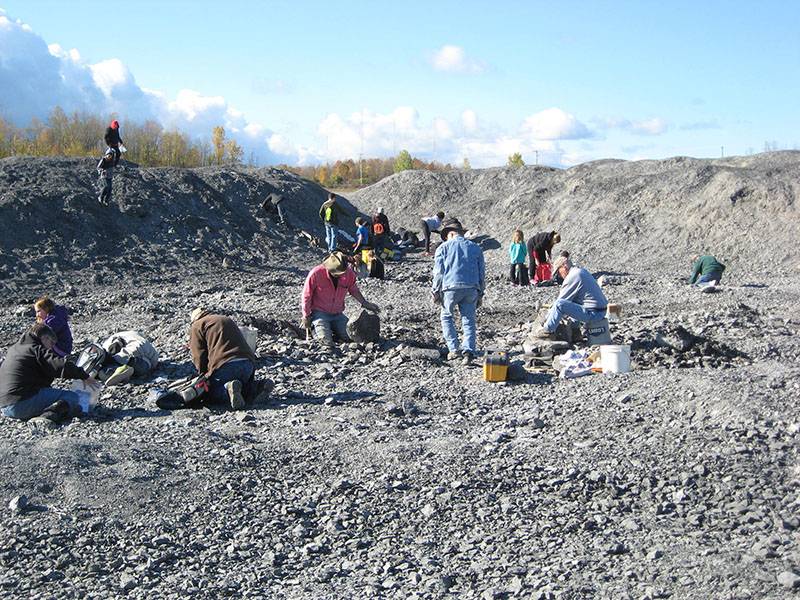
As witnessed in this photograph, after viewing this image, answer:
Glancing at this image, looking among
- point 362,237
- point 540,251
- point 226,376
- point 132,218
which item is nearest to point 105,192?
point 132,218

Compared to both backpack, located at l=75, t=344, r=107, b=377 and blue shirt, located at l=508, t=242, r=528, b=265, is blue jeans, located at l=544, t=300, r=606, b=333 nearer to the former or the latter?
backpack, located at l=75, t=344, r=107, b=377

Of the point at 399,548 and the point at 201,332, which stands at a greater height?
the point at 201,332

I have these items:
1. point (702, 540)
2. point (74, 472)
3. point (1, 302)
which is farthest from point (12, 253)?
point (702, 540)

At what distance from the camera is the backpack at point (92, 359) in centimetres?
988

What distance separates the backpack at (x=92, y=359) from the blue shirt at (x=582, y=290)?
5453 millimetres

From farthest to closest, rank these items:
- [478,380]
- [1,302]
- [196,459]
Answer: [1,302], [478,380], [196,459]

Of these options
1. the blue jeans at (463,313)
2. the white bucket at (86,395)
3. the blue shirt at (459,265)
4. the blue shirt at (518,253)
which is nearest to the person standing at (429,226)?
the blue shirt at (518,253)

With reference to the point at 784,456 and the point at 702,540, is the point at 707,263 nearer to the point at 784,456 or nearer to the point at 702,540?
the point at 784,456

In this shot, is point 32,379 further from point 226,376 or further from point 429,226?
point 429,226

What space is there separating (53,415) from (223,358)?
1.67 m

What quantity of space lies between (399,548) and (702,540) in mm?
1977

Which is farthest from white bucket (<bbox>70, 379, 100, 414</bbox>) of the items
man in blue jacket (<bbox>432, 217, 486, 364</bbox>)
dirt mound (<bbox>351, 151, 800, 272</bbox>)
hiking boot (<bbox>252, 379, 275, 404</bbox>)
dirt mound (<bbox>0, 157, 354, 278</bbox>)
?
dirt mound (<bbox>351, 151, 800, 272</bbox>)

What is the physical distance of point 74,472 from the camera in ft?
22.0

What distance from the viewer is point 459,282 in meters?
10.1
